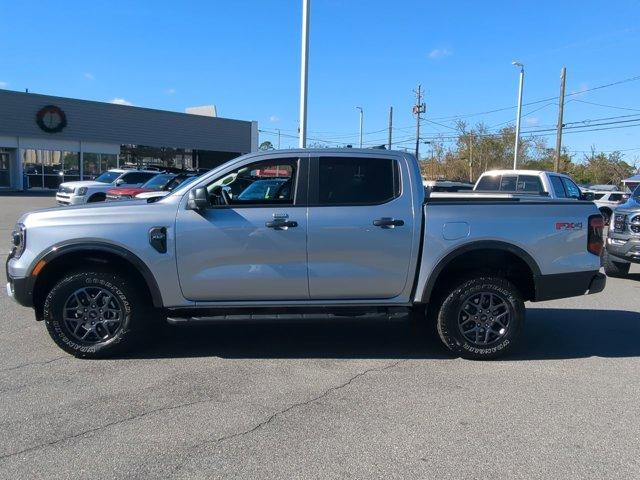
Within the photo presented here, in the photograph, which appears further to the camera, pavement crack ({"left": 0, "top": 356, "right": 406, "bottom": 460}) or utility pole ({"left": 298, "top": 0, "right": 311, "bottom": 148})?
utility pole ({"left": 298, "top": 0, "right": 311, "bottom": 148})

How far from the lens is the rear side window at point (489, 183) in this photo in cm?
1355

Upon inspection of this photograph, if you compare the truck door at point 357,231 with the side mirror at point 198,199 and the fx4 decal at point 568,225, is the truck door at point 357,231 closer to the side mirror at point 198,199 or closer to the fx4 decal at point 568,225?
the side mirror at point 198,199

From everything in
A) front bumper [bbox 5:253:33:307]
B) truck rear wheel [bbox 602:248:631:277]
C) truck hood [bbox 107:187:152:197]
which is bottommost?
truck rear wheel [bbox 602:248:631:277]

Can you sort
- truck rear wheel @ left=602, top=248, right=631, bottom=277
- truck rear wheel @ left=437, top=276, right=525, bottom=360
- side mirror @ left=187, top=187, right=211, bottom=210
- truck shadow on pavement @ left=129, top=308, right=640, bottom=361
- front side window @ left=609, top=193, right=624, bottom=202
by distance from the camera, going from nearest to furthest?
side mirror @ left=187, top=187, right=211, bottom=210
truck rear wheel @ left=437, top=276, right=525, bottom=360
truck shadow on pavement @ left=129, top=308, right=640, bottom=361
truck rear wheel @ left=602, top=248, right=631, bottom=277
front side window @ left=609, top=193, right=624, bottom=202

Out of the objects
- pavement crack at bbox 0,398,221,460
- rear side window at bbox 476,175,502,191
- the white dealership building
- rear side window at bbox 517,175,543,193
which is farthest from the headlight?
the white dealership building

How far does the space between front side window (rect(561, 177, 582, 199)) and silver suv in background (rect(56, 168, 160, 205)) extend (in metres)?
13.1

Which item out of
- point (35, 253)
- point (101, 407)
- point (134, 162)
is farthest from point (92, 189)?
point (134, 162)

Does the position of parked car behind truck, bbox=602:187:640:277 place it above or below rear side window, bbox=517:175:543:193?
below

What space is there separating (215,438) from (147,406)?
0.77m

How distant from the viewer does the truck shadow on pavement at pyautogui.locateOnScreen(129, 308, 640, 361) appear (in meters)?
5.52

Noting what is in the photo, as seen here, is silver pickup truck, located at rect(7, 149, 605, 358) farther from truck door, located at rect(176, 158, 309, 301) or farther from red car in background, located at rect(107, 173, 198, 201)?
red car in background, located at rect(107, 173, 198, 201)

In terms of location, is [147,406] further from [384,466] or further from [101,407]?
[384,466]

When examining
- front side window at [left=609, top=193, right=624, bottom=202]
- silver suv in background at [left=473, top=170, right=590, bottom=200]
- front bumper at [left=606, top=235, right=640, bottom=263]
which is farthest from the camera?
front side window at [left=609, top=193, right=624, bottom=202]

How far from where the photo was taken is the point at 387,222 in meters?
5.10
